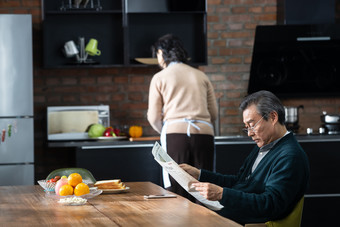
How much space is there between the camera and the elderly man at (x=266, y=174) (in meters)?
2.26

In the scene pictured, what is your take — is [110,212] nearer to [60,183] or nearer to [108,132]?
[60,183]

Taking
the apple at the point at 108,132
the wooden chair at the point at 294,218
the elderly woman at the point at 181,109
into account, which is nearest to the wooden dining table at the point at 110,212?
the wooden chair at the point at 294,218

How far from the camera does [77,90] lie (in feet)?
17.1

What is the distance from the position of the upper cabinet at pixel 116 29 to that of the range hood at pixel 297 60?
513mm

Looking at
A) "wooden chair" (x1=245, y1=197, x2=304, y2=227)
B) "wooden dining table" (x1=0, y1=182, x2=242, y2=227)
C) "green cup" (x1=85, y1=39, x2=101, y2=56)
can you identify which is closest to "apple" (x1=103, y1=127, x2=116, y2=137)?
"green cup" (x1=85, y1=39, x2=101, y2=56)

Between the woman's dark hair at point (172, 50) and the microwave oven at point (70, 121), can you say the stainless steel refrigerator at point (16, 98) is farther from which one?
the woman's dark hair at point (172, 50)

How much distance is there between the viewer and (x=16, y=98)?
4.69 metres

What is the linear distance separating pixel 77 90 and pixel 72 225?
332 cm

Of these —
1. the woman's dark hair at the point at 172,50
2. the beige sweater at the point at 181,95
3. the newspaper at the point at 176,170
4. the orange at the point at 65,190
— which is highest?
the woman's dark hair at the point at 172,50

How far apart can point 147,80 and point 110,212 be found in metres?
3.13

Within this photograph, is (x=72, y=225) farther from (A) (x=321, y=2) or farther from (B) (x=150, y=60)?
(A) (x=321, y=2)

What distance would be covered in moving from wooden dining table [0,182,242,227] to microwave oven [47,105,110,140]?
85.0 inches

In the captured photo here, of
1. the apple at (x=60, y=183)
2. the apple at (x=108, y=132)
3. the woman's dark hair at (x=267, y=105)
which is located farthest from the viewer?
the apple at (x=108, y=132)

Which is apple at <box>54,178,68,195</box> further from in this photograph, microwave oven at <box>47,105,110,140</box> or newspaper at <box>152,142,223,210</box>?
microwave oven at <box>47,105,110,140</box>
